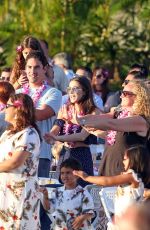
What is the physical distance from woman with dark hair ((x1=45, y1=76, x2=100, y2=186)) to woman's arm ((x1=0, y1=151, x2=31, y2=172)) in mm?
1458

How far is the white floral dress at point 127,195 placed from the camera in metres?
6.71

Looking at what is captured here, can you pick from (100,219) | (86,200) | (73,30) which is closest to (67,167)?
(86,200)

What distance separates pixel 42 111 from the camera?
8211 mm

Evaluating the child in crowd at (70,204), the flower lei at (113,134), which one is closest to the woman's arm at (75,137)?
the flower lei at (113,134)

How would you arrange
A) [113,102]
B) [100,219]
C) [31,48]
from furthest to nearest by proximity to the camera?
1. [113,102]
2. [31,48]
3. [100,219]

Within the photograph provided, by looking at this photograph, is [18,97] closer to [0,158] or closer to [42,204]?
[0,158]

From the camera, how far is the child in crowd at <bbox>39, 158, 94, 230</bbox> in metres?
7.30

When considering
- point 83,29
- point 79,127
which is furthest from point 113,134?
point 83,29

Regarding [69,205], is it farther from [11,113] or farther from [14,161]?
[11,113]

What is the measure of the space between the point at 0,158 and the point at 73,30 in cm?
1300

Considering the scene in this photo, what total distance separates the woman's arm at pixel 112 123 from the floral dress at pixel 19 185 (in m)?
0.43

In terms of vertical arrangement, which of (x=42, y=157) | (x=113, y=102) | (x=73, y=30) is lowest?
(x=42, y=157)

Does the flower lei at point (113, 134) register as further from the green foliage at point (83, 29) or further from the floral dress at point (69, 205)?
the green foliage at point (83, 29)

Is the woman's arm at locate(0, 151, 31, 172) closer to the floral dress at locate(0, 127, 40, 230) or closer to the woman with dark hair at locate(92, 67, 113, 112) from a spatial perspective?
the floral dress at locate(0, 127, 40, 230)
